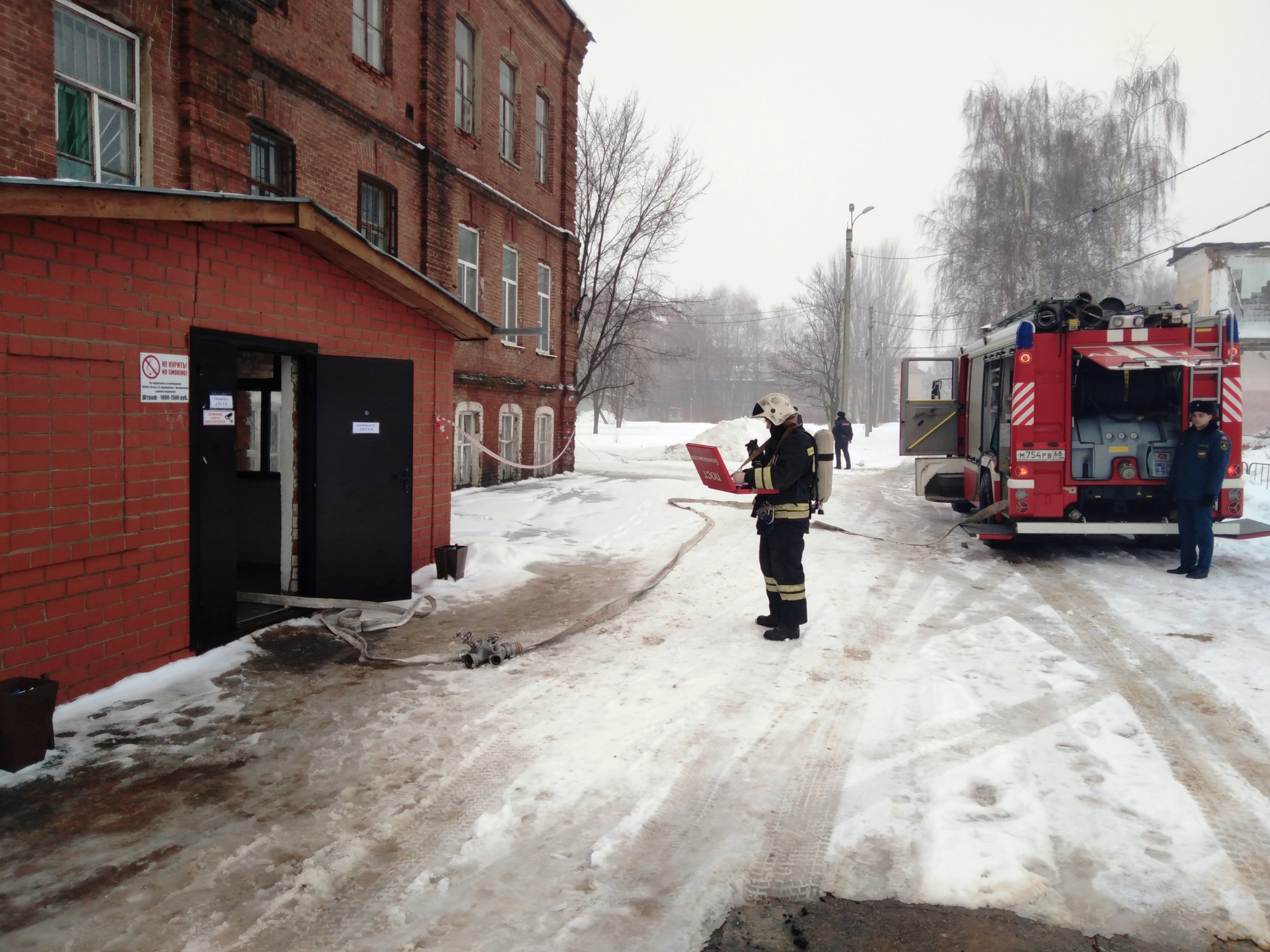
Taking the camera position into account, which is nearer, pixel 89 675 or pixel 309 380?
pixel 89 675

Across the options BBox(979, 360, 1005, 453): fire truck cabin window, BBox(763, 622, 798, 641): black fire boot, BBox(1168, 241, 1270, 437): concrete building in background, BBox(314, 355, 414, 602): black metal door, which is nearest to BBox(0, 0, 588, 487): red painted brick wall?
BBox(314, 355, 414, 602): black metal door

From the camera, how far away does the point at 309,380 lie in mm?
7156

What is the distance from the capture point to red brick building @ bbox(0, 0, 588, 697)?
487cm

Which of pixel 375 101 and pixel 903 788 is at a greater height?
pixel 375 101

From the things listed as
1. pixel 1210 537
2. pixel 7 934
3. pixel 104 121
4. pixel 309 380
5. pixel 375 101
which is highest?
pixel 375 101

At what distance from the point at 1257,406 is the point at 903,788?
135 feet

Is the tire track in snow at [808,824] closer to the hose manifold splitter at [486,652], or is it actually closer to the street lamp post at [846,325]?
the hose manifold splitter at [486,652]

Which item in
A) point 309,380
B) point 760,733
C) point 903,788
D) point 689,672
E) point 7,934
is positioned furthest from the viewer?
point 309,380

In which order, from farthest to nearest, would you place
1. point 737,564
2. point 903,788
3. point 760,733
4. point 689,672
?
point 737,564 → point 689,672 → point 760,733 → point 903,788

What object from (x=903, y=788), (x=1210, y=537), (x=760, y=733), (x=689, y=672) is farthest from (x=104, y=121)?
(x=1210, y=537)

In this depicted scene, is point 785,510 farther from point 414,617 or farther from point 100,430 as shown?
point 100,430

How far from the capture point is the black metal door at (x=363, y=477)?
721 cm

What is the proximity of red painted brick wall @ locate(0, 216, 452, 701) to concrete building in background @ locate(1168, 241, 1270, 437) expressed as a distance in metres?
39.3

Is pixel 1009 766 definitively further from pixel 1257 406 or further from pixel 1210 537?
pixel 1257 406
